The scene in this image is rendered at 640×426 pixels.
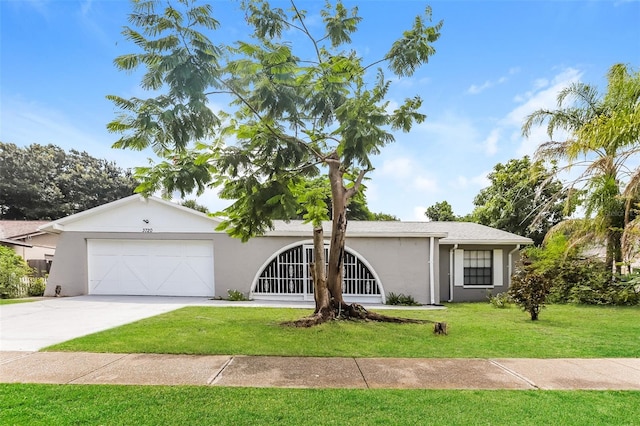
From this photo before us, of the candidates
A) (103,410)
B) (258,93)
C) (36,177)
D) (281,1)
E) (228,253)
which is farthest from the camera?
(36,177)

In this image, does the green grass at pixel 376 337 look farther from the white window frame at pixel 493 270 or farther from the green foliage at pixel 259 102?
the white window frame at pixel 493 270

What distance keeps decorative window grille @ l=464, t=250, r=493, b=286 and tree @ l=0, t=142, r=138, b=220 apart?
2851cm

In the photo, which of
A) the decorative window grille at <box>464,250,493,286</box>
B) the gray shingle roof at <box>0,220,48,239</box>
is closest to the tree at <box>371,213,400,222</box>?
the decorative window grille at <box>464,250,493,286</box>

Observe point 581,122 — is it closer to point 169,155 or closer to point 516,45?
point 516,45

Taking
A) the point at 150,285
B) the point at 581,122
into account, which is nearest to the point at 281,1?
the point at 150,285

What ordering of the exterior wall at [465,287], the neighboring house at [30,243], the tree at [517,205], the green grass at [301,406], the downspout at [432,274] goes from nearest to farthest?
1. the green grass at [301,406]
2. the downspout at [432,274]
3. the exterior wall at [465,287]
4. the neighboring house at [30,243]
5. the tree at [517,205]

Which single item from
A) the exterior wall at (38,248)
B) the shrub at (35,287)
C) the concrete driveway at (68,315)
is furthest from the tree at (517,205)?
the exterior wall at (38,248)

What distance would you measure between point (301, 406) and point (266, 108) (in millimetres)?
5253

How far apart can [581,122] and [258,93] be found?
1372 centimetres

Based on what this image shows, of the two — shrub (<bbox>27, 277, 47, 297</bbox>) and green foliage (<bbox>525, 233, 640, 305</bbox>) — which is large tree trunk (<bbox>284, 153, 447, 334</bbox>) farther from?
shrub (<bbox>27, 277, 47, 297</bbox>)

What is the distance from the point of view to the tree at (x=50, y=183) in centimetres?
3036

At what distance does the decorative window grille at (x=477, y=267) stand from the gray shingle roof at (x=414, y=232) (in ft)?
2.50

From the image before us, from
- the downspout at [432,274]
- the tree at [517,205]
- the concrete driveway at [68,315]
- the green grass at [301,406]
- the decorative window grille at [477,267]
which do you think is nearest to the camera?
the green grass at [301,406]

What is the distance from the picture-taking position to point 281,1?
7281mm
